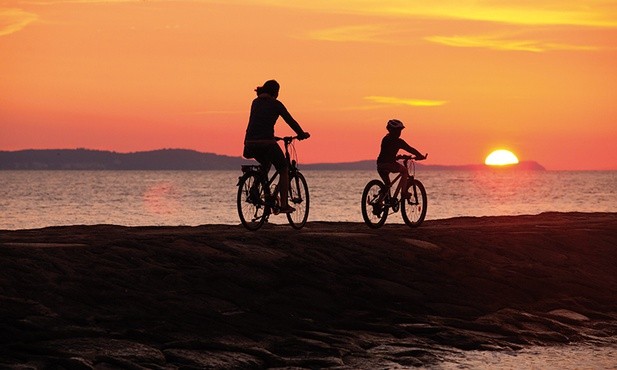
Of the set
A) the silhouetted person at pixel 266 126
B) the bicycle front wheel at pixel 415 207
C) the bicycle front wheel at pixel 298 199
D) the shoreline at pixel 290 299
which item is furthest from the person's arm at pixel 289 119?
the bicycle front wheel at pixel 415 207

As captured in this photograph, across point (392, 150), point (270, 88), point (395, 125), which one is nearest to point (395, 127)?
point (395, 125)

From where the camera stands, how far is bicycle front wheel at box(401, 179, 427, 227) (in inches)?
776

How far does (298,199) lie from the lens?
58.3 feet

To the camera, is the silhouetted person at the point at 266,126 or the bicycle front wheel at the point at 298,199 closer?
the silhouetted person at the point at 266,126

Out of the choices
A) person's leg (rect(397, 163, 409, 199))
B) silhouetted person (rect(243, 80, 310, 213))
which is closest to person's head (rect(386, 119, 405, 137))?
person's leg (rect(397, 163, 409, 199))

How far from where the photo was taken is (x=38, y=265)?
→ 12.3 meters

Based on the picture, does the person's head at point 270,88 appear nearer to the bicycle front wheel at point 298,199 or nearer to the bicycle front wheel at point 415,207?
the bicycle front wheel at point 298,199

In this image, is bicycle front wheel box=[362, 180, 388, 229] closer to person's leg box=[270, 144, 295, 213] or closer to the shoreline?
person's leg box=[270, 144, 295, 213]

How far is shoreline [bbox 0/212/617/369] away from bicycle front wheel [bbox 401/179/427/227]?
2799 mm

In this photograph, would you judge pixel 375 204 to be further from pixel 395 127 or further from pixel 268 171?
pixel 268 171

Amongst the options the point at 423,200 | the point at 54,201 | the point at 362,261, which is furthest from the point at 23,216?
the point at 362,261

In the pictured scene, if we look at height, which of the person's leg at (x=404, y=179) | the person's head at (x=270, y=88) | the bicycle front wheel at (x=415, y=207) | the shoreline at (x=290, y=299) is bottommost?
the shoreline at (x=290, y=299)

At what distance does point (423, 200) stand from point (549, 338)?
7149 millimetres

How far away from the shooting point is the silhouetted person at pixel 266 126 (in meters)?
16.9
